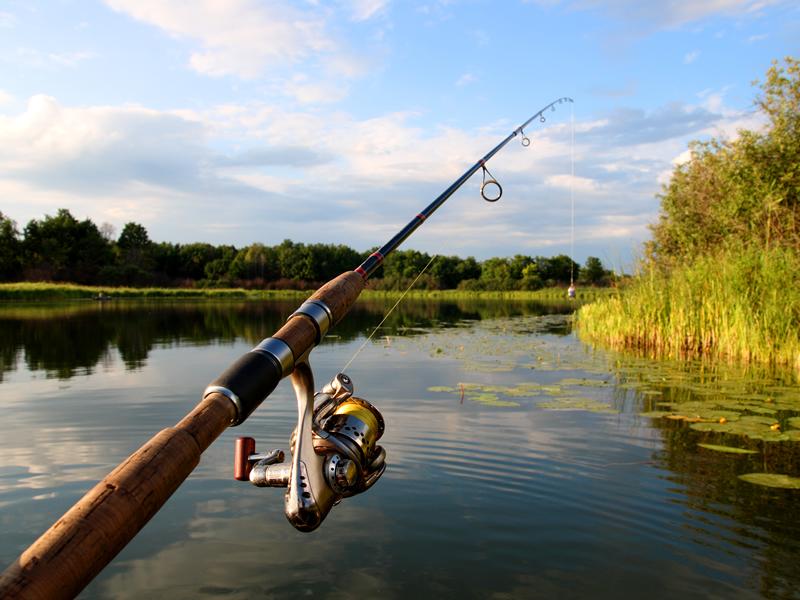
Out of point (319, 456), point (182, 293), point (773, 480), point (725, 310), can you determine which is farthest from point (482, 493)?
point (182, 293)

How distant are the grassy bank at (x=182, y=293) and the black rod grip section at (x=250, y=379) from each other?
38.9m

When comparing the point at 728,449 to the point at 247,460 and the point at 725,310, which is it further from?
the point at 725,310

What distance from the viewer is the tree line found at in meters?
55.5

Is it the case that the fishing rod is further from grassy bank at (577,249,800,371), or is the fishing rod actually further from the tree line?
the tree line

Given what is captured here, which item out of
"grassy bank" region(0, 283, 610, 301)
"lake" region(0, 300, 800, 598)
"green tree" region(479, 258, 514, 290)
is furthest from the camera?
"green tree" region(479, 258, 514, 290)

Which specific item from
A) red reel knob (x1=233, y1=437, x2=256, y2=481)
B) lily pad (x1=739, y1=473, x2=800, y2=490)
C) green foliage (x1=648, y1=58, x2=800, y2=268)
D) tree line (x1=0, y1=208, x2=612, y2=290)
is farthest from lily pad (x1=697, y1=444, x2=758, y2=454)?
tree line (x1=0, y1=208, x2=612, y2=290)

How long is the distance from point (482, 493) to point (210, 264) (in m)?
74.0

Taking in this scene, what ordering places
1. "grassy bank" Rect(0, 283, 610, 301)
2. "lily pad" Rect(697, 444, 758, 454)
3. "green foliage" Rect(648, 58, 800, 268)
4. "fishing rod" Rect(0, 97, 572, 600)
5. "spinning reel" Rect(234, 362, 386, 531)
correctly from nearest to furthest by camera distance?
"fishing rod" Rect(0, 97, 572, 600)
"spinning reel" Rect(234, 362, 386, 531)
"lily pad" Rect(697, 444, 758, 454)
"green foliage" Rect(648, 58, 800, 268)
"grassy bank" Rect(0, 283, 610, 301)

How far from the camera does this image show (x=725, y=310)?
1066 centimetres

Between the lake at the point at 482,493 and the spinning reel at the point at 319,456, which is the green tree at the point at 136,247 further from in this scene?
the spinning reel at the point at 319,456

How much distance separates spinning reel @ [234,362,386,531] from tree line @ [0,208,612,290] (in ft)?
159

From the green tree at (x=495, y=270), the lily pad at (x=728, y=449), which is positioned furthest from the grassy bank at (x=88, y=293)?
the lily pad at (x=728, y=449)

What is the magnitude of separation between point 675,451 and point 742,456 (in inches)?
19.5

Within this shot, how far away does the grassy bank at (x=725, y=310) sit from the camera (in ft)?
32.7
